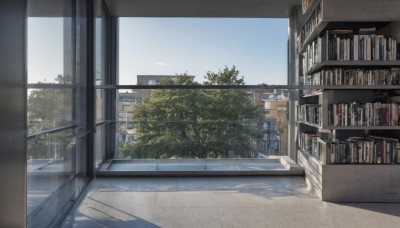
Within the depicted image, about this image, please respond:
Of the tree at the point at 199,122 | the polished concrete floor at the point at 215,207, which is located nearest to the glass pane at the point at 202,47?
the tree at the point at 199,122

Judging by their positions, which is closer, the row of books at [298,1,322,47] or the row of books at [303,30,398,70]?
the row of books at [303,30,398,70]

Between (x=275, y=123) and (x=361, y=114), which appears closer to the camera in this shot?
(x=361, y=114)

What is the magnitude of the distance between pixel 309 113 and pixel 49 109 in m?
3.17

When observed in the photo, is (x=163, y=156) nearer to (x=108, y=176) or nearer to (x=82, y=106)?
(x=108, y=176)

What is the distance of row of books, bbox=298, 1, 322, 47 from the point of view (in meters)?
4.35

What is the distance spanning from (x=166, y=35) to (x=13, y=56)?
3720mm

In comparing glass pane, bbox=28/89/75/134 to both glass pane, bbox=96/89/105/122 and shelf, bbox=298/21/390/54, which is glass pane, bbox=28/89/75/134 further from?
shelf, bbox=298/21/390/54

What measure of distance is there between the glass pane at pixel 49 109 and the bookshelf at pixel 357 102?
276 centimetres

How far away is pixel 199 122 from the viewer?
18.5 ft

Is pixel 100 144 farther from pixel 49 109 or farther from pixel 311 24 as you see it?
pixel 311 24

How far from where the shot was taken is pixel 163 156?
5.69 metres

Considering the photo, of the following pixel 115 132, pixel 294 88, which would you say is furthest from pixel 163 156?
pixel 294 88

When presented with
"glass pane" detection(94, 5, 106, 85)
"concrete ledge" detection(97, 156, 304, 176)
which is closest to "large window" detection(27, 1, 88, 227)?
"glass pane" detection(94, 5, 106, 85)

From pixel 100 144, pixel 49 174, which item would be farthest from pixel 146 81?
pixel 49 174
